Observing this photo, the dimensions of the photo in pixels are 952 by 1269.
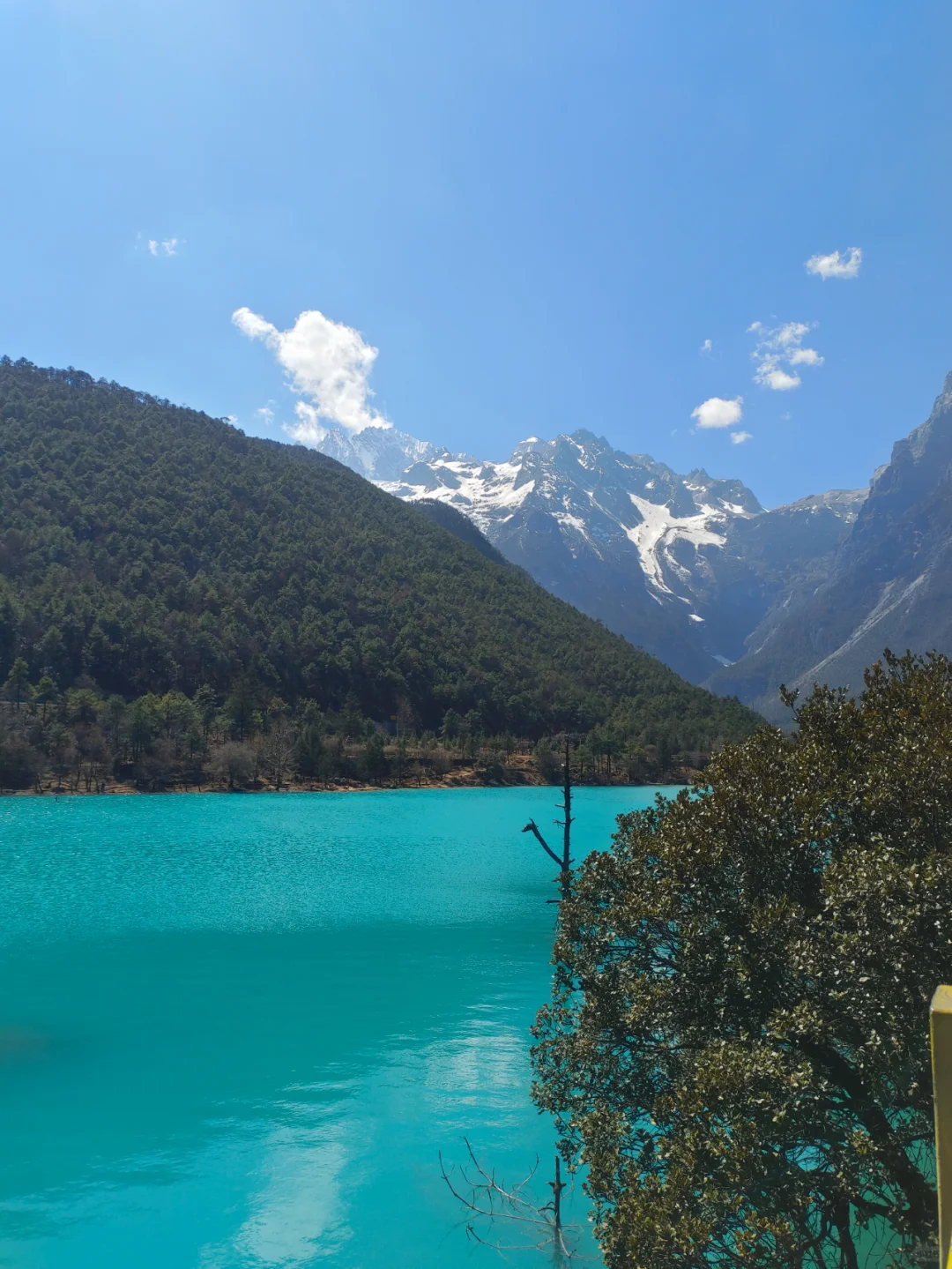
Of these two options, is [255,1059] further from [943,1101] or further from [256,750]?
[256,750]

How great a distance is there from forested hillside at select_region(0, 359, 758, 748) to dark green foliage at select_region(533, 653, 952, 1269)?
12003cm

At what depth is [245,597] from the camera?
152875mm

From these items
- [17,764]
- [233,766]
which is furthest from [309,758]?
[17,764]

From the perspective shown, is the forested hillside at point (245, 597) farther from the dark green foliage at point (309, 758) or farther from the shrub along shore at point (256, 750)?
the dark green foliage at point (309, 758)

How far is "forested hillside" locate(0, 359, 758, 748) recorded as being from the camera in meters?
130

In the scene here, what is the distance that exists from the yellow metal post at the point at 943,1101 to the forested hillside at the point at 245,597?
126 m

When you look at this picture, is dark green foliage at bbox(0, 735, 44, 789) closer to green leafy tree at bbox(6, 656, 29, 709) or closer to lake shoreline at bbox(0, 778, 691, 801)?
lake shoreline at bbox(0, 778, 691, 801)

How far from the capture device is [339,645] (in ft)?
499

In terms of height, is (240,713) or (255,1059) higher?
(240,713)

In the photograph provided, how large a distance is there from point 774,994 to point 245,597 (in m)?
151

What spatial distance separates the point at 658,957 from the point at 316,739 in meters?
109

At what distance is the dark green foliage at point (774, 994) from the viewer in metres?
7.89

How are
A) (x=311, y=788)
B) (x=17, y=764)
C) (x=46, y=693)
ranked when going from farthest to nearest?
(x=311, y=788)
(x=46, y=693)
(x=17, y=764)

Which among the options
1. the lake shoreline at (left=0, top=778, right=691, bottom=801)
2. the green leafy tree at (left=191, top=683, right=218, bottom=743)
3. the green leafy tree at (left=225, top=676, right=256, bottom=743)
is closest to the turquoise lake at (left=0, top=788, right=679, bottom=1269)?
the lake shoreline at (left=0, top=778, right=691, bottom=801)
